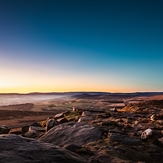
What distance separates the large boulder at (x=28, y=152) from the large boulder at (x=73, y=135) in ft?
9.90

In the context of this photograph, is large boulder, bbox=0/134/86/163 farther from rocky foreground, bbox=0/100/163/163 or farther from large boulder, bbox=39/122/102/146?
large boulder, bbox=39/122/102/146

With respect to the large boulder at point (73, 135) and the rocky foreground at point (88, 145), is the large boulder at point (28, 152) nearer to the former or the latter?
the rocky foreground at point (88, 145)

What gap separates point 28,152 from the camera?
511 cm

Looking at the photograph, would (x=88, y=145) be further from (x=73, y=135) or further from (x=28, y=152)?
(x=28, y=152)

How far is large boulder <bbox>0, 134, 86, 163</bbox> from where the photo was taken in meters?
4.77

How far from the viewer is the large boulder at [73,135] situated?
878 cm

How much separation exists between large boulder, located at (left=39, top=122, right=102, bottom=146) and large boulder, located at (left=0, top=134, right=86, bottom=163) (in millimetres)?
3018

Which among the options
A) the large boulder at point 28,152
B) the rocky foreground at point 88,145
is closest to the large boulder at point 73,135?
the rocky foreground at point 88,145

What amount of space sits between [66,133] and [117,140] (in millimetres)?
2399

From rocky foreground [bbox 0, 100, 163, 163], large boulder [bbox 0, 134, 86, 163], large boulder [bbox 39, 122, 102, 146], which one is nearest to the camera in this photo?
large boulder [bbox 0, 134, 86, 163]

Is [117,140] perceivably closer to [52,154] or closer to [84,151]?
[84,151]

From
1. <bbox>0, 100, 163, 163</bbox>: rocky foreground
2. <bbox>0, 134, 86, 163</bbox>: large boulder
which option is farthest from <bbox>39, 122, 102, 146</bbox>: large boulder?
<bbox>0, 134, 86, 163</bbox>: large boulder

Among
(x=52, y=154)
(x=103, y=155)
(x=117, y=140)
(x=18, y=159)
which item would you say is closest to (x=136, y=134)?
(x=117, y=140)

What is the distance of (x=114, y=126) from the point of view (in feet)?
35.0
